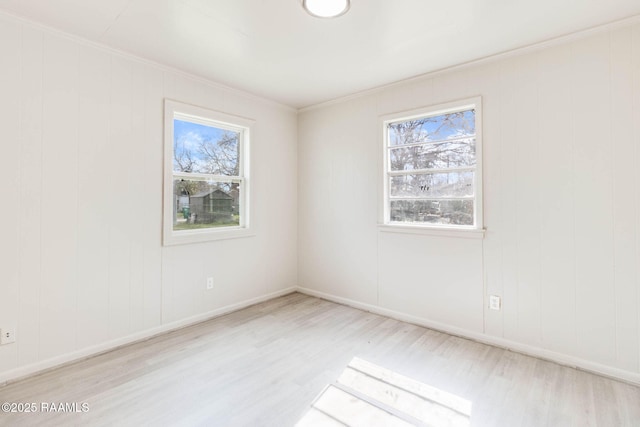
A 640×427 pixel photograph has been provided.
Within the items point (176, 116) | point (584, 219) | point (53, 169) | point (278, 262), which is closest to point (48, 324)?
point (53, 169)

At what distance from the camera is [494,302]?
277cm

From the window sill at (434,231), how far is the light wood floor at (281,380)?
0.98 metres

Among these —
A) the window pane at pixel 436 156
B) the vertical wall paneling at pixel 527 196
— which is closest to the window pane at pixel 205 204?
the window pane at pixel 436 156

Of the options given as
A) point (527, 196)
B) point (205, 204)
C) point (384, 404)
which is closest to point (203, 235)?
point (205, 204)

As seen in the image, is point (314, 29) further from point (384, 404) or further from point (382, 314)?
point (382, 314)

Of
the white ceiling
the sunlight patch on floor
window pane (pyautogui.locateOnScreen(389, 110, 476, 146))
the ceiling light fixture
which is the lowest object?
the sunlight patch on floor

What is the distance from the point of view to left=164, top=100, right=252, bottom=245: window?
3.05m

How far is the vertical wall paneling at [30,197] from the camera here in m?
2.21

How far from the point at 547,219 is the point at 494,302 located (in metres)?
0.85

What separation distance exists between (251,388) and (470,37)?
123 inches

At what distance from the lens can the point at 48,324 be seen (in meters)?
2.32

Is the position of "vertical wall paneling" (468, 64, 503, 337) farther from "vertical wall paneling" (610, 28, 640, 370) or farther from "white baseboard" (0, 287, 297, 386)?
"white baseboard" (0, 287, 297, 386)

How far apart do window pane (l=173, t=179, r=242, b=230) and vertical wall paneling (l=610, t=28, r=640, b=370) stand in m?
3.54

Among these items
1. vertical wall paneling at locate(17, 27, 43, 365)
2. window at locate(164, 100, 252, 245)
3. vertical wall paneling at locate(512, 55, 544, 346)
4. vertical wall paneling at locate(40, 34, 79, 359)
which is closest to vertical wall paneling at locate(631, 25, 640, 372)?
A: vertical wall paneling at locate(512, 55, 544, 346)
